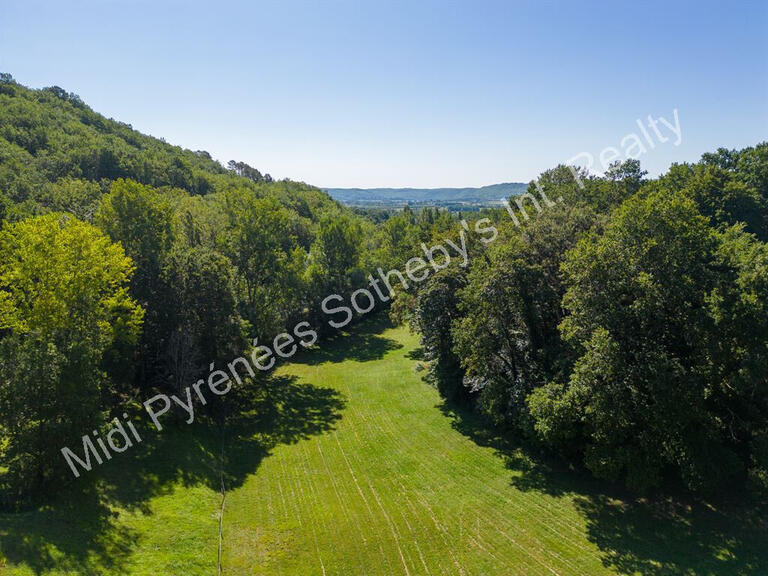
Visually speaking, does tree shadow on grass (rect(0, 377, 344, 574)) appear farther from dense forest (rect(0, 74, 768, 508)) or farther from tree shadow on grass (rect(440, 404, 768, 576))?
tree shadow on grass (rect(440, 404, 768, 576))

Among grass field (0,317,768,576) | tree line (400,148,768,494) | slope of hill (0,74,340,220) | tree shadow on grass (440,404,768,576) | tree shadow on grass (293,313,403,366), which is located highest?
slope of hill (0,74,340,220)

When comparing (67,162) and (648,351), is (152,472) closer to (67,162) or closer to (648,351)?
(648,351)

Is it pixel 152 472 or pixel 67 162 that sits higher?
pixel 67 162

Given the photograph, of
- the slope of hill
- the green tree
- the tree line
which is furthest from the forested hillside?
the tree line

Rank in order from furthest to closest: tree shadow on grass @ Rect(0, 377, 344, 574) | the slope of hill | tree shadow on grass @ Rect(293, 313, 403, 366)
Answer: the slope of hill
tree shadow on grass @ Rect(293, 313, 403, 366)
tree shadow on grass @ Rect(0, 377, 344, 574)

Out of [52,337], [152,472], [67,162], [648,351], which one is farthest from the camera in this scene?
[67,162]

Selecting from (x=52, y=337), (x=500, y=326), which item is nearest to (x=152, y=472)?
(x=52, y=337)

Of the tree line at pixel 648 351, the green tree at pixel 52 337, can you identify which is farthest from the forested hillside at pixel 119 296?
the tree line at pixel 648 351
